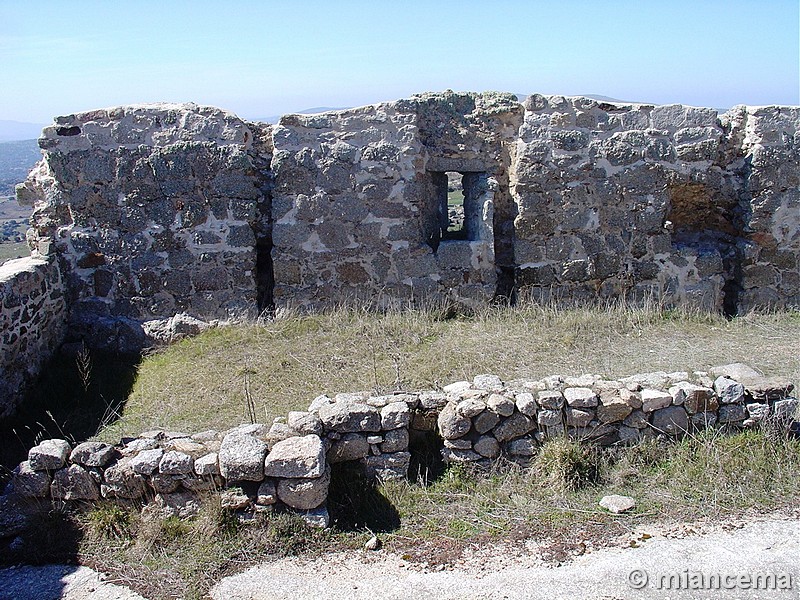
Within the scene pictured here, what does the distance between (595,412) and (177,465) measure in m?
2.78

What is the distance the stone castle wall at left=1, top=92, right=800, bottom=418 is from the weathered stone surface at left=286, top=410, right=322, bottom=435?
131 inches

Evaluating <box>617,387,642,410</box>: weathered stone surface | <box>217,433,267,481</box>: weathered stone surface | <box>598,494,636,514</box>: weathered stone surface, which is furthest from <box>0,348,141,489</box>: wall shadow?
<box>617,387,642,410</box>: weathered stone surface

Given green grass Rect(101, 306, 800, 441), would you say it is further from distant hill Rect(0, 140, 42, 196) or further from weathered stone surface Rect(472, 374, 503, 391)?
distant hill Rect(0, 140, 42, 196)

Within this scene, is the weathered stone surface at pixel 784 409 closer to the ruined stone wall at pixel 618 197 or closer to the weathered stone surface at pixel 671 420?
the weathered stone surface at pixel 671 420

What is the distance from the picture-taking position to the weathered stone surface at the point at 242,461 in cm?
426

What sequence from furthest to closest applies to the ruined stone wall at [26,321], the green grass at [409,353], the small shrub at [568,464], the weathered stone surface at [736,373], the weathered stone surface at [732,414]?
the ruined stone wall at [26,321], the green grass at [409,353], the weathered stone surface at [736,373], the weathered stone surface at [732,414], the small shrub at [568,464]

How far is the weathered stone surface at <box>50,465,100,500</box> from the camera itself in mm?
4422

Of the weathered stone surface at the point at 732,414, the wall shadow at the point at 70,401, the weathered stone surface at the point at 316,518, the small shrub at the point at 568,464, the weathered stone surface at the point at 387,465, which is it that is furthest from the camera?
the wall shadow at the point at 70,401

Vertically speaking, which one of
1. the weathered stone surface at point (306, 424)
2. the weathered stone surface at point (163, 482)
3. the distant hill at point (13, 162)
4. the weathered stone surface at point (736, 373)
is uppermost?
the distant hill at point (13, 162)

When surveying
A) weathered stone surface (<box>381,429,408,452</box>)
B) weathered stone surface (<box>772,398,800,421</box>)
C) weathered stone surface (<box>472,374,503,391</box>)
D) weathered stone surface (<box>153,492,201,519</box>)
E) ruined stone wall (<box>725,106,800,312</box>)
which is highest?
ruined stone wall (<box>725,106,800,312</box>)

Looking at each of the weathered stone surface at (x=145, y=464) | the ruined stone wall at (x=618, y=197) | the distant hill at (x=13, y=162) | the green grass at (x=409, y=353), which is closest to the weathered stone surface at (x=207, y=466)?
the weathered stone surface at (x=145, y=464)

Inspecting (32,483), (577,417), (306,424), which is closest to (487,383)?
(577,417)

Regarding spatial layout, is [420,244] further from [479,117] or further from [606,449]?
[606,449]

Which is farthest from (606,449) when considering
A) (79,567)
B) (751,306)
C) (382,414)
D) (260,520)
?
(751,306)
